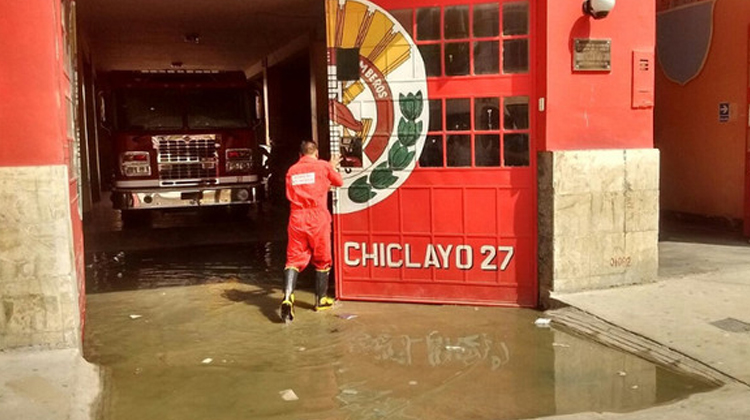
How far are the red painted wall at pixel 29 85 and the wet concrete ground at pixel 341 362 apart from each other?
1.73m

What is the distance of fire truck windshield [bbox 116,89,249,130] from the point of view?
12398 millimetres

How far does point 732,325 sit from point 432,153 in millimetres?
3005

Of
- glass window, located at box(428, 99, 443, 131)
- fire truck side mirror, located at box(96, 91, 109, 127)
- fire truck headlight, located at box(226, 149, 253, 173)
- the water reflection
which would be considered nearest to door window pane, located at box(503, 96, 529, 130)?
glass window, located at box(428, 99, 443, 131)

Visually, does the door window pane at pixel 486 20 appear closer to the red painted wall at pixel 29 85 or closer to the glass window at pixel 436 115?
the glass window at pixel 436 115

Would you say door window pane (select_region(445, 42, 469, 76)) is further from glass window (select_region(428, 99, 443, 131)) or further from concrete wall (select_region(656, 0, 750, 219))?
concrete wall (select_region(656, 0, 750, 219))

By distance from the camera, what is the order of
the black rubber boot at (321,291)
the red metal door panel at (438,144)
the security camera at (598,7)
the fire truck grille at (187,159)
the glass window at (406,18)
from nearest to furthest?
the security camera at (598,7), the red metal door panel at (438,144), the glass window at (406,18), the black rubber boot at (321,291), the fire truck grille at (187,159)

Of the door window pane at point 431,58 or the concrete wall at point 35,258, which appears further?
the door window pane at point 431,58

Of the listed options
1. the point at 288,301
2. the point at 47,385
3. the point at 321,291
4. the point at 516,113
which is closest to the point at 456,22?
the point at 516,113

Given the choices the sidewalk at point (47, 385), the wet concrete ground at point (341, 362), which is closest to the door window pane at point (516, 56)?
the wet concrete ground at point (341, 362)

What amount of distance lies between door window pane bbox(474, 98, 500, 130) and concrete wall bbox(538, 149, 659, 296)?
565mm

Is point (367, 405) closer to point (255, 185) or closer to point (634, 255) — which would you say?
point (634, 255)

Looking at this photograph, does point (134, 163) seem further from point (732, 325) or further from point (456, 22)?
point (732, 325)

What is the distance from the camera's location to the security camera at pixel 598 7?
250 inches

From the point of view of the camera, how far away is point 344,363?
5.38 m
